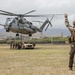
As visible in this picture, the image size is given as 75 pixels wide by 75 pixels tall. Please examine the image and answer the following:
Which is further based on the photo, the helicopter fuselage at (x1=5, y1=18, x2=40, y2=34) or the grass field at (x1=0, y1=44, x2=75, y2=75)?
the helicopter fuselage at (x1=5, y1=18, x2=40, y2=34)

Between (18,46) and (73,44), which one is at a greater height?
(73,44)

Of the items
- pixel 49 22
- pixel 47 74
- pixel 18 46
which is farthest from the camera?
pixel 49 22

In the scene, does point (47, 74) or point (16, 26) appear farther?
point (16, 26)

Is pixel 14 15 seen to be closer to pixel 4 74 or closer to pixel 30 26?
pixel 30 26

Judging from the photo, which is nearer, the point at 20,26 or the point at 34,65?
the point at 34,65

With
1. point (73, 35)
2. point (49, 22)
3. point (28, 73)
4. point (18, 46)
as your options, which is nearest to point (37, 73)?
point (28, 73)

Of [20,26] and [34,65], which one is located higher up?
[20,26]

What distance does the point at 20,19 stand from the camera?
54.2 metres

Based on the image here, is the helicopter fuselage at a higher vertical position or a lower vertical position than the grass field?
higher

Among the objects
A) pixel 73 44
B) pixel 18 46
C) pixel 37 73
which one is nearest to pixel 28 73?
pixel 37 73

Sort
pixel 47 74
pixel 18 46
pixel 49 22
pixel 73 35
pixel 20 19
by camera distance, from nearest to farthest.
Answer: pixel 47 74, pixel 73 35, pixel 18 46, pixel 20 19, pixel 49 22

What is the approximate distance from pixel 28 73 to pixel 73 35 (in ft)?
8.15

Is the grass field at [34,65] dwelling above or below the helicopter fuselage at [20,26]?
below

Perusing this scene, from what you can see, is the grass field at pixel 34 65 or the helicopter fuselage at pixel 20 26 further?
the helicopter fuselage at pixel 20 26
